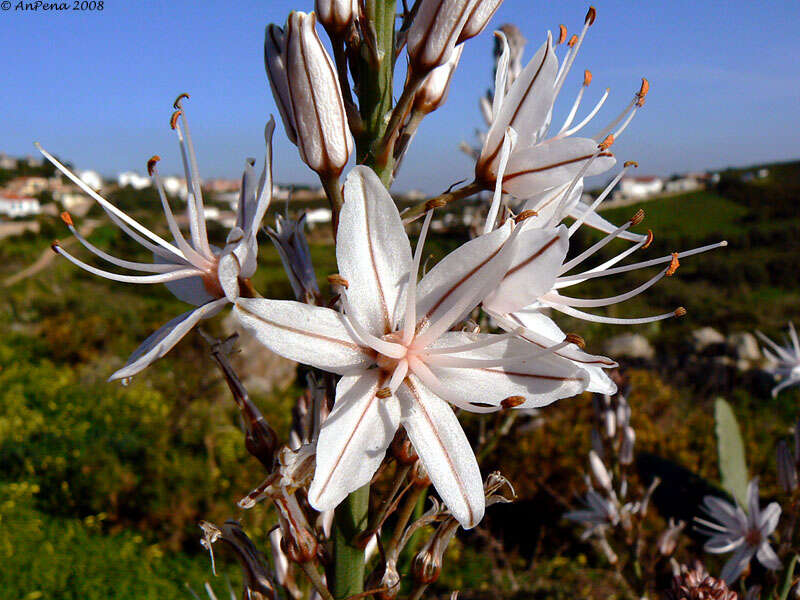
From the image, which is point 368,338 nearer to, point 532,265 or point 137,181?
point 532,265

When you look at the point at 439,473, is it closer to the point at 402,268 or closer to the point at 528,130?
the point at 402,268

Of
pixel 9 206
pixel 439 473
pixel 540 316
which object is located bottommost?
pixel 439 473

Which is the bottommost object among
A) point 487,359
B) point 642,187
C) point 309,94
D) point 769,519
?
point 642,187

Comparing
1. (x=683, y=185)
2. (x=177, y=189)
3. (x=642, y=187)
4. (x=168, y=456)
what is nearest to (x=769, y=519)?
(x=168, y=456)

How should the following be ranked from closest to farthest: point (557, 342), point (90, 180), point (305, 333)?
point (305, 333) → point (557, 342) → point (90, 180)

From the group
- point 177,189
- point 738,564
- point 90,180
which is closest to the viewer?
point 738,564

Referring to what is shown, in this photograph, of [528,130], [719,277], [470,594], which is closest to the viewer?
[528,130]

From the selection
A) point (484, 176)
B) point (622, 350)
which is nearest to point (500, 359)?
point (484, 176)
